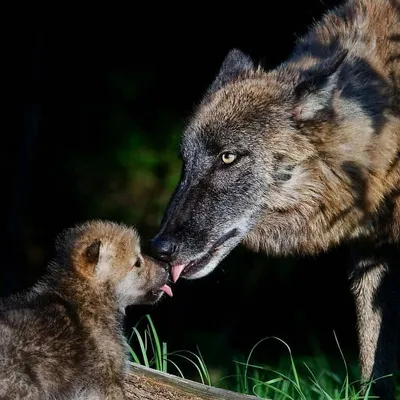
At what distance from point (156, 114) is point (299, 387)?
5741 mm

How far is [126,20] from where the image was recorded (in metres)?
11.4

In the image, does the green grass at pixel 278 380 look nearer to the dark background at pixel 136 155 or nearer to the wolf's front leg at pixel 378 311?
the wolf's front leg at pixel 378 311

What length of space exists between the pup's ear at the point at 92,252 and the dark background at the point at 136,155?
4878 millimetres

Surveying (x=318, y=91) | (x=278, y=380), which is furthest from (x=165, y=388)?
(x=318, y=91)

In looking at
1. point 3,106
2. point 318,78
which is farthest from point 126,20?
point 318,78

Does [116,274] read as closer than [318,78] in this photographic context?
Yes

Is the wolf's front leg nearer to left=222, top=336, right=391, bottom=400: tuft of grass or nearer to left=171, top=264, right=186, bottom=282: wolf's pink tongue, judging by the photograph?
left=222, top=336, right=391, bottom=400: tuft of grass

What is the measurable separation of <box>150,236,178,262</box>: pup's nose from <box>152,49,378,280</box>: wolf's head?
0.08 meters

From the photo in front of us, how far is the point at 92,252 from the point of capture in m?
5.64

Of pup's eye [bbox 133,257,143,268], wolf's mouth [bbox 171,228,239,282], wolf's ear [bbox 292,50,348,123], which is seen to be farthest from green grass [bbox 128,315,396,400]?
wolf's ear [bbox 292,50,348,123]

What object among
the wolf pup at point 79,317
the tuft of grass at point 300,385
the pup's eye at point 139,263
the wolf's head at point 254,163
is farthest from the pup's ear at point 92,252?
the tuft of grass at point 300,385

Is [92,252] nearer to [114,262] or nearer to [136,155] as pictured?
[114,262]

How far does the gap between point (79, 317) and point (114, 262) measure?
387 millimetres

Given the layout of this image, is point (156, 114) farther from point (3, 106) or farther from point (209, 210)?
point (209, 210)
